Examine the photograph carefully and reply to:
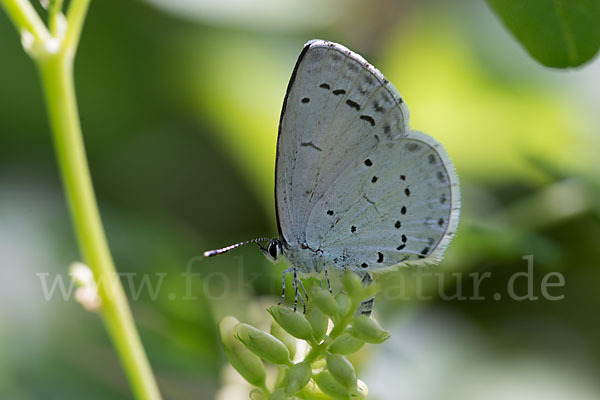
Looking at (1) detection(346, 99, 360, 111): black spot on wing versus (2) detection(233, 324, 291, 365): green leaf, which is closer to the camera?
(2) detection(233, 324, 291, 365): green leaf

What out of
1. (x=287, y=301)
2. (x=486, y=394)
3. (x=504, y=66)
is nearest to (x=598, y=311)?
(x=486, y=394)

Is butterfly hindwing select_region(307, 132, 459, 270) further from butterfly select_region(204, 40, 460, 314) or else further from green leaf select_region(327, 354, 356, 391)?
green leaf select_region(327, 354, 356, 391)

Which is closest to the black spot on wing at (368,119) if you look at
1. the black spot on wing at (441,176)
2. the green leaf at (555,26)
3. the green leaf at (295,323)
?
the black spot on wing at (441,176)

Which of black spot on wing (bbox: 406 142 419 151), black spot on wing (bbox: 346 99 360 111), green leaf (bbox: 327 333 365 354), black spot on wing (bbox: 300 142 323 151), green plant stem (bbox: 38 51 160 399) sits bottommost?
green leaf (bbox: 327 333 365 354)

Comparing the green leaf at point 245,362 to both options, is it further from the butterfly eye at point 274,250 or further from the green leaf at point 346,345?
the butterfly eye at point 274,250

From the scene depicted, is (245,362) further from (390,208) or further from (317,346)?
(390,208)

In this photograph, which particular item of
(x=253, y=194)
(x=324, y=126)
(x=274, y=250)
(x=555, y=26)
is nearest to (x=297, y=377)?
(x=274, y=250)

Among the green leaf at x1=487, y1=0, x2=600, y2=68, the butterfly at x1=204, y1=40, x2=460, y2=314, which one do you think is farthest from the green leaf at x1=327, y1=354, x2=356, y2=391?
the green leaf at x1=487, y1=0, x2=600, y2=68

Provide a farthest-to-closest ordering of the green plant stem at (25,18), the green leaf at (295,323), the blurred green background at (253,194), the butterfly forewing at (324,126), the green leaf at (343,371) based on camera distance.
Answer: the blurred green background at (253,194) → the butterfly forewing at (324,126) → the green plant stem at (25,18) → the green leaf at (295,323) → the green leaf at (343,371)
